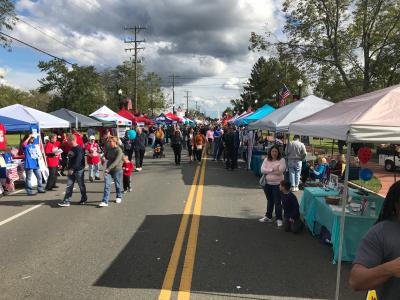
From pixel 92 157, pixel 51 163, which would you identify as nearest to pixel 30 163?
pixel 51 163

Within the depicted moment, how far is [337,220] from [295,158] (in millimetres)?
6182

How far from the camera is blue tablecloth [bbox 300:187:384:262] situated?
6.04m

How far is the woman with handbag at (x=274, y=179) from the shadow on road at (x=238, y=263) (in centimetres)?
46

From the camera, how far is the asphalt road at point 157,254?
4.93 m

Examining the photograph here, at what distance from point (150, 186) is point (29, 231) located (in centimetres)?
582

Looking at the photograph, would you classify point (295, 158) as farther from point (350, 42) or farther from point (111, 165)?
point (350, 42)

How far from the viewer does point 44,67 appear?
7369 centimetres

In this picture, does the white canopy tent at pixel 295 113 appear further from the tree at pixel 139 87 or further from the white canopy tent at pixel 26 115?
the tree at pixel 139 87

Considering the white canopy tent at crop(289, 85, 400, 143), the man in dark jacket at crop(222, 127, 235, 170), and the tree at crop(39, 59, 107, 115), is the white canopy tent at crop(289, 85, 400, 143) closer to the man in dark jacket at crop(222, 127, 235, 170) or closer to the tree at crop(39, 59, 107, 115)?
the man in dark jacket at crop(222, 127, 235, 170)

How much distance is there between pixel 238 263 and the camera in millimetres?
5855

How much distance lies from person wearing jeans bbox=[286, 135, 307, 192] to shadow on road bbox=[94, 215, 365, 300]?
465 cm

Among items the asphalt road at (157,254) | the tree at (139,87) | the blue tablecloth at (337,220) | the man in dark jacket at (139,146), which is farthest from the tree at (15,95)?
the blue tablecloth at (337,220)

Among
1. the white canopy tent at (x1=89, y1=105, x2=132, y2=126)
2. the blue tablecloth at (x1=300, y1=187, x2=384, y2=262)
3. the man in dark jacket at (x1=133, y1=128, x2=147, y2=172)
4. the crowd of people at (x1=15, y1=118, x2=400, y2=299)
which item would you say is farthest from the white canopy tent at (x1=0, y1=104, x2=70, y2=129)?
the blue tablecloth at (x1=300, y1=187, x2=384, y2=262)

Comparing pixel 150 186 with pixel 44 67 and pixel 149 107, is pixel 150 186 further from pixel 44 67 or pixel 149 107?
pixel 149 107
